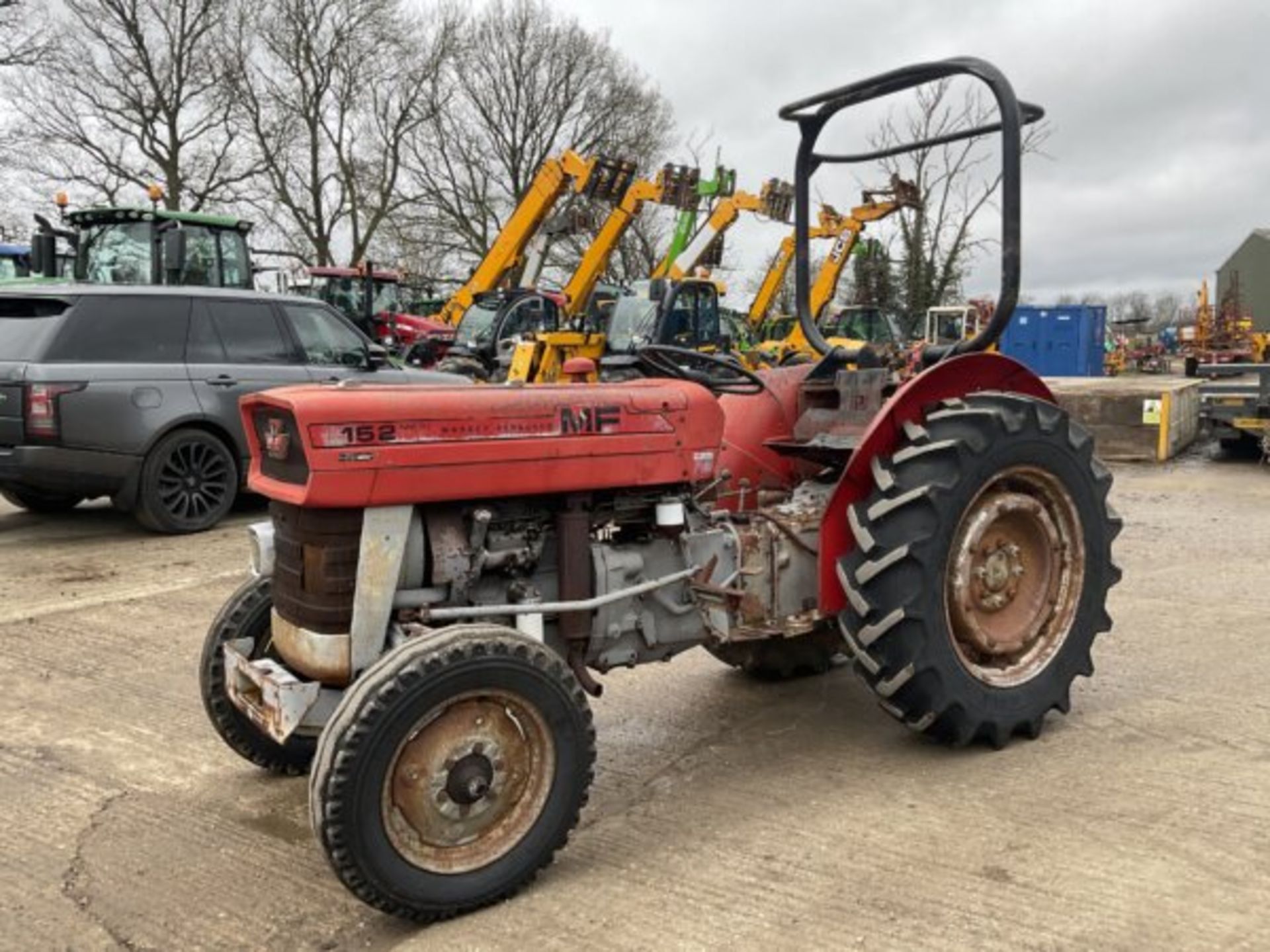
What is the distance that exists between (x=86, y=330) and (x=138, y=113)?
2357cm

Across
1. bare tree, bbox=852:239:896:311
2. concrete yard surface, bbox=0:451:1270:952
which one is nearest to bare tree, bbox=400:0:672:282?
bare tree, bbox=852:239:896:311

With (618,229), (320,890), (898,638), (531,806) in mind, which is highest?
(618,229)

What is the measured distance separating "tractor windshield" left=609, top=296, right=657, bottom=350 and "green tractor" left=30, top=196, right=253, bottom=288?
4.87 metres

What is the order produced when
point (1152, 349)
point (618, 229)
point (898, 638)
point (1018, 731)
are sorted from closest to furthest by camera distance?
point (898, 638) → point (1018, 731) → point (618, 229) → point (1152, 349)

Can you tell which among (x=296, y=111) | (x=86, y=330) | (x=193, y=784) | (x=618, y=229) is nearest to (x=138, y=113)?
(x=296, y=111)

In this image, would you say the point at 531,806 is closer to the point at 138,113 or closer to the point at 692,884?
the point at 692,884

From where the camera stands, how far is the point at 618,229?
17516 mm

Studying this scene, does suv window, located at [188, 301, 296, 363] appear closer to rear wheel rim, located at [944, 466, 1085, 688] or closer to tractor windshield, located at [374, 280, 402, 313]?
rear wheel rim, located at [944, 466, 1085, 688]

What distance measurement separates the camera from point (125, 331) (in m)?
7.53

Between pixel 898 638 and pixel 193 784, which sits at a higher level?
pixel 898 638

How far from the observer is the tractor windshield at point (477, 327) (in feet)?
54.1

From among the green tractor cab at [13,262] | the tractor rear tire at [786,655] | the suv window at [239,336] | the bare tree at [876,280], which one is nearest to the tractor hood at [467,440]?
the tractor rear tire at [786,655]

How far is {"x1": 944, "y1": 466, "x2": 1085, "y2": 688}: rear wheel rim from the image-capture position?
3623 millimetres

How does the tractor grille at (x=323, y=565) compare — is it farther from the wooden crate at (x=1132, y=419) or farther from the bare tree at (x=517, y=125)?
the bare tree at (x=517, y=125)
